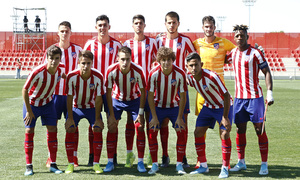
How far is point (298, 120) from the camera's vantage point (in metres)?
9.80

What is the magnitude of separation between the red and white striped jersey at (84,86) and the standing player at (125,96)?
0.11 m

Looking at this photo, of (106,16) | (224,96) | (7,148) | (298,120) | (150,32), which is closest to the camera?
(224,96)

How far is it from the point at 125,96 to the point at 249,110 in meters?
1.69

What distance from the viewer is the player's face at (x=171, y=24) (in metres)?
5.63

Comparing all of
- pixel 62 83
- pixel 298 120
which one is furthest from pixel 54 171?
pixel 298 120

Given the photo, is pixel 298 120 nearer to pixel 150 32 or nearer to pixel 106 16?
pixel 106 16

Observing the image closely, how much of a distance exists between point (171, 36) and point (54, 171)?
2.52m

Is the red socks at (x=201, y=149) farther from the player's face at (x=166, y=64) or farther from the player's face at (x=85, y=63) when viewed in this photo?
the player's face at (x=85, y=63)

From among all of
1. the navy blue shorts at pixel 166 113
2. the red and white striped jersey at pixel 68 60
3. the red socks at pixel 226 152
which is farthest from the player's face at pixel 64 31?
the red socks at pixel 226 152

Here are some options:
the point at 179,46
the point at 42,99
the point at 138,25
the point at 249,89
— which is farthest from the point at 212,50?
the point at 42,99

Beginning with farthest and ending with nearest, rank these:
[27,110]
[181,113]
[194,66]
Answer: [181,113] → [27,110] → [194,66]

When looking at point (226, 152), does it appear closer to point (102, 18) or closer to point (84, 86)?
point (84, 86)

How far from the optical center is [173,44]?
5738mm

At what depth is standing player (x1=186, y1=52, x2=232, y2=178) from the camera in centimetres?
495
